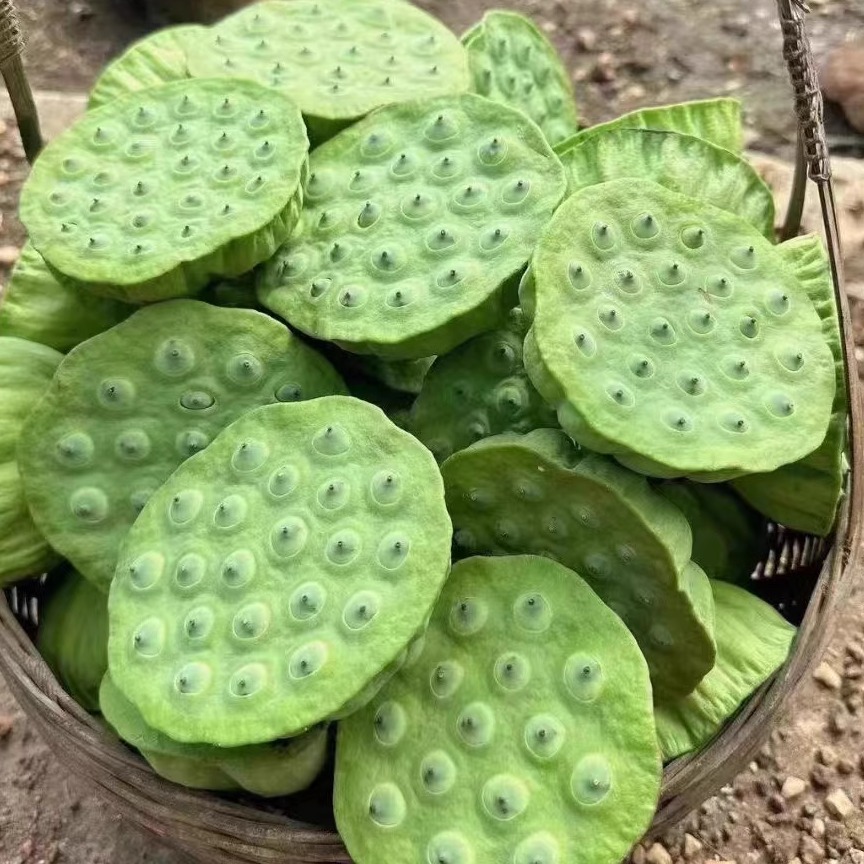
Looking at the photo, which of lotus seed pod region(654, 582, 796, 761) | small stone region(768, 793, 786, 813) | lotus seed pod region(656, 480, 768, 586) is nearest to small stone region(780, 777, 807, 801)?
small stone region(768, 793, 786, 813)

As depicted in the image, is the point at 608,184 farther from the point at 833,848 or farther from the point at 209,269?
the point at 833,848

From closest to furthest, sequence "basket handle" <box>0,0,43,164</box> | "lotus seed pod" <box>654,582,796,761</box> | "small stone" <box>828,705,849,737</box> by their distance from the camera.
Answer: "lotus seed pod" <box>654,582,796,761</box> → "basket handle" <box>0,0,43,164</box> → "small stone" <box>828,705,849,737</box>

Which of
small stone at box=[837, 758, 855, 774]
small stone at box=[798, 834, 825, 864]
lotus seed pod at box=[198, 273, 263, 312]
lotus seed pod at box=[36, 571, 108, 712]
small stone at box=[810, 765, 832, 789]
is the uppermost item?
lotus seed pod at box=[198, 273, 263, 312]

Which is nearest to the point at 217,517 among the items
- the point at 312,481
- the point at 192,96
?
the point at 312,481

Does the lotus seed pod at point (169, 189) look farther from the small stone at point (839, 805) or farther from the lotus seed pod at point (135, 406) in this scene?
the small stone at point (839, 805)

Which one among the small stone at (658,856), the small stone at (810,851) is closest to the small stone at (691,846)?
the small stone at (658,856)

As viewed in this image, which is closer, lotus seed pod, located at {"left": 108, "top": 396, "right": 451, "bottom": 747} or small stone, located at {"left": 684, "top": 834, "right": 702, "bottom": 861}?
lotus seed pod, located at {"left": 108, "top": 396, "right": 451, "bottom": 747}

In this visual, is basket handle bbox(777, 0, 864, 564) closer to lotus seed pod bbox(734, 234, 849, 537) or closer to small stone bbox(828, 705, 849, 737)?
lotus seed pod bbox(734, 234, 849, 537)

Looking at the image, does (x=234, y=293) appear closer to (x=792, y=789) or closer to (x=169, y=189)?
(x=169, y=189)
